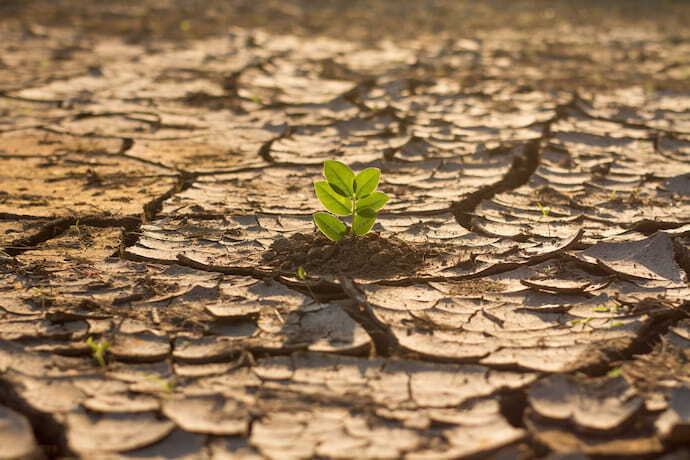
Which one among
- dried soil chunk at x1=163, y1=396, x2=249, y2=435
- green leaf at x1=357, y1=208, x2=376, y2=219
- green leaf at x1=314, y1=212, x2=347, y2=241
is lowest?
dried soil chunk at x1=163, y1=396, x2=249, y2=435

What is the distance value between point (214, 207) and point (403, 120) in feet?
4.34

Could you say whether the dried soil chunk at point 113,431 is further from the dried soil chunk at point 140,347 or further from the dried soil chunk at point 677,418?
the dried soil chunk at point 677,418

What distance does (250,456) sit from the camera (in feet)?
4.38

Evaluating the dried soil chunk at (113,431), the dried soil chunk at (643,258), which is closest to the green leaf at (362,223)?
the dried soil chunk at (643,258)

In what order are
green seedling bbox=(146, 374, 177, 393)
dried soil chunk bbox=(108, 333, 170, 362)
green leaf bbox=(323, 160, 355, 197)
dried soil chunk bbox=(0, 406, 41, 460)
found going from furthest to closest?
green leaf bbox=(323, 160, 355, 197) → dried soil chunk bbox=(108, 333, 170, 362) → green seedling bbox=(146, 374, 177, 393) → dried soil chunk bbox=(0, 406, 41, 460)

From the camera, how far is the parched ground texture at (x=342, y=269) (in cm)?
142

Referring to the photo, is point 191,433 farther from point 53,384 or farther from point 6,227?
point 6,227

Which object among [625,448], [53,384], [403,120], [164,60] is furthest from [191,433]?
[164,60]

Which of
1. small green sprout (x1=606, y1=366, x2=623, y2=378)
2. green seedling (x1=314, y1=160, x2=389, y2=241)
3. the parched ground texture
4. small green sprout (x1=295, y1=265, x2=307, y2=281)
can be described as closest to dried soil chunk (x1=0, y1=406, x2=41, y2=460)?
the parched ground texture

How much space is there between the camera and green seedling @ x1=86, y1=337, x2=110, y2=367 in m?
1.60

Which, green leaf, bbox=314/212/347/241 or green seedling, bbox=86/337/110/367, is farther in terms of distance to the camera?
green leaf, bbox=314/212/347/241

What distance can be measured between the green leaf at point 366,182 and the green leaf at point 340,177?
0.01 meters

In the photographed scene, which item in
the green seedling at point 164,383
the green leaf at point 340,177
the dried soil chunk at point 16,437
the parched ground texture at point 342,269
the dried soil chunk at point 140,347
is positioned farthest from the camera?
the green leaf at point 340,177

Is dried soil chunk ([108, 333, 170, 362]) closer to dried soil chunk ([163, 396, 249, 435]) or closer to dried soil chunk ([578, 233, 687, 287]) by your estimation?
dried soil chunk ([163, 396, 249, 435])
